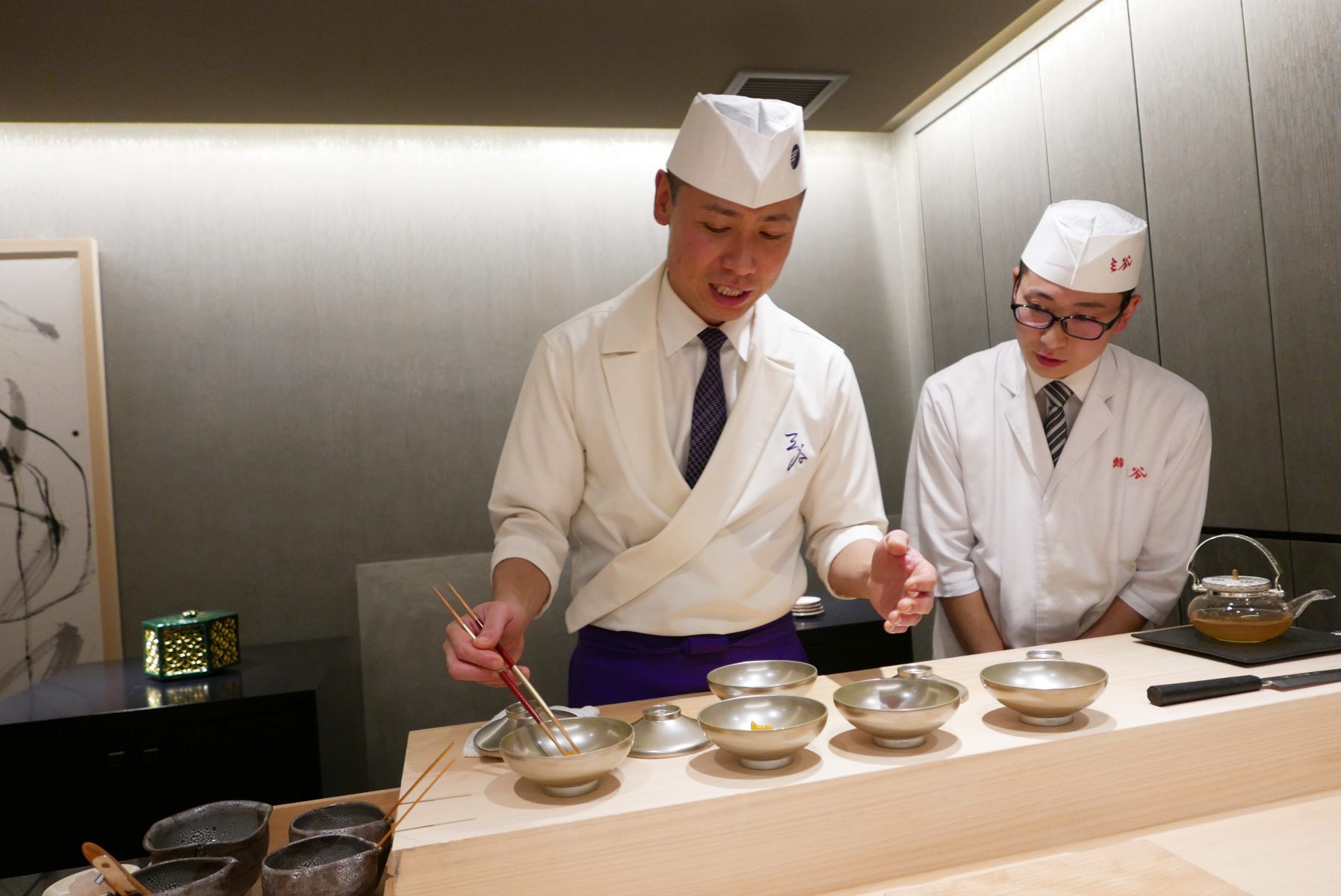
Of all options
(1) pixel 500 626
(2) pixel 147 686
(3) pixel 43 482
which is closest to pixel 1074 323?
(1) pixel 500 626

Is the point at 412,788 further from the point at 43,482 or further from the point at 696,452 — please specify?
the point at 43,482

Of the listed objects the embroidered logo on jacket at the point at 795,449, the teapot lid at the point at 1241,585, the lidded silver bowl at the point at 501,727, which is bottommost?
the lidded silver bowl at the point at 501,727

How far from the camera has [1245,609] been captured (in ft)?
5.43

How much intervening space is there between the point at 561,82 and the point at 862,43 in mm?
1059

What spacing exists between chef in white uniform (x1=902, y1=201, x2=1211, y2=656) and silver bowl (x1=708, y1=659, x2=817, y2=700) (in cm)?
91

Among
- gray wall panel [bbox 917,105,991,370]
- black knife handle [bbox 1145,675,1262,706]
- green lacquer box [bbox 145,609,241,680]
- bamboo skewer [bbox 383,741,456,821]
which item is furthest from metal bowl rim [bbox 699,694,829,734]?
gray wall panel [bbox 917,105,991,370]

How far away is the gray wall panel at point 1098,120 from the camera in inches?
118

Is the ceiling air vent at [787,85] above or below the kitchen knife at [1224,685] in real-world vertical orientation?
above

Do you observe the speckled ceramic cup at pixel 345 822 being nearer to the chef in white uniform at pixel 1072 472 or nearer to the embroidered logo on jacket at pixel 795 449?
the embroidered logo on jacket at pixel 795 449

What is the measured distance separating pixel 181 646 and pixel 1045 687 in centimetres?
279

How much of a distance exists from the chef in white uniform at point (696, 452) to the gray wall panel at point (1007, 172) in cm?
197

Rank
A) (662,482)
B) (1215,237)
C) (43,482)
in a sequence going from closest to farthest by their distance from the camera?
(662,482) < (1215,237) < (43,482)

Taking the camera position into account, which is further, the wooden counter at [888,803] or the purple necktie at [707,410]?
the purple necktie at [707,410]

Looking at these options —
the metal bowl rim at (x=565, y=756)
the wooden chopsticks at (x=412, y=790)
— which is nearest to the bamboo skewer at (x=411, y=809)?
the wooden chopsticks at (x=412, y=790)
